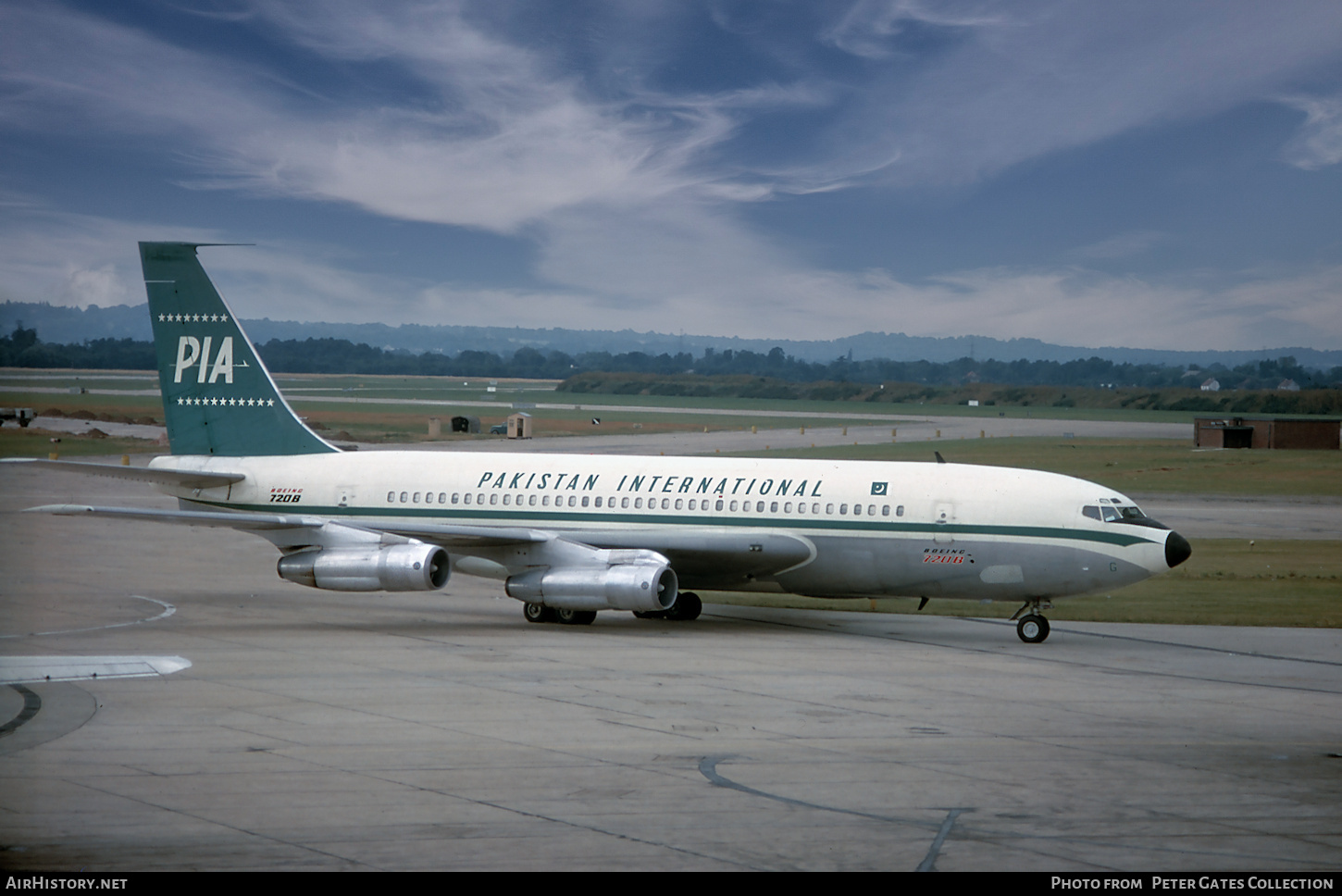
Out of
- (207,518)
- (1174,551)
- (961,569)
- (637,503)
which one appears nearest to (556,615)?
(637,503)

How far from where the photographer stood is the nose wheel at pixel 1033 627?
29094 millimetres

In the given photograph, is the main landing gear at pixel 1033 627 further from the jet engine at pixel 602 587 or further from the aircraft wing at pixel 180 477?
the aircraft wing at pixel 180 477

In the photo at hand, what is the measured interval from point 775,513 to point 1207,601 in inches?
565

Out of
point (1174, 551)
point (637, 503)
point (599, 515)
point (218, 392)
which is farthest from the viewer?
point (218, 392)

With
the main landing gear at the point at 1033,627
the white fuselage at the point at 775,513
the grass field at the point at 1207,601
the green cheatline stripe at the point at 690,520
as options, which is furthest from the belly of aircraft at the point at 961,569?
the grass field at the point at 1207,601

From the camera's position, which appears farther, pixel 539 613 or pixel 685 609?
pixel 685 609

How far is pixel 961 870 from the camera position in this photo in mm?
12844

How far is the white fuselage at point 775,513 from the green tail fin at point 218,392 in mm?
835

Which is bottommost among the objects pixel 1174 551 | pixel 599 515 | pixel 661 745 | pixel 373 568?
pixel 661 745

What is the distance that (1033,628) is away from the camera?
29.2 metres

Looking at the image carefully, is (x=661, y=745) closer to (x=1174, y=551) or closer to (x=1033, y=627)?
(x=1033, y=627)

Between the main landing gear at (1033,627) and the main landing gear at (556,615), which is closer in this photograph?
the main landing gear at (1033,627)

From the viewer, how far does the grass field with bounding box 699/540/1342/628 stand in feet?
110

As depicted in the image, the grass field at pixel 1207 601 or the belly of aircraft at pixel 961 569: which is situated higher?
the belly of aircraft at pixel 961 569
